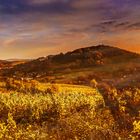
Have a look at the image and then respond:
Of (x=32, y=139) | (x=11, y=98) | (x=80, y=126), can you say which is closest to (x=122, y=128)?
(x=80, y=126)

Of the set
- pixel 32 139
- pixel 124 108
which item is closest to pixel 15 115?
pixel 124 108

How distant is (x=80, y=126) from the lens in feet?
101

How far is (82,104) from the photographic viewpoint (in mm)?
64500

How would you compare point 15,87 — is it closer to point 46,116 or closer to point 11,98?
point 11,98

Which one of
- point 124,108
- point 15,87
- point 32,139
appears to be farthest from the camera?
point 15,87

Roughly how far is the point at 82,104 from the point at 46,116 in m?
8.80

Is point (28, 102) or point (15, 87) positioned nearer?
point (28, 102)

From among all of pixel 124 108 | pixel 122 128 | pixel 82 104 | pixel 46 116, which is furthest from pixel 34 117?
pixel 122 128

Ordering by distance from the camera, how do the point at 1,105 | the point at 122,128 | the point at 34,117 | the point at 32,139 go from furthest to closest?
1. the point at 1,105
2. the point at 34,117
3. the point at 122,128
4. the point at 32,139

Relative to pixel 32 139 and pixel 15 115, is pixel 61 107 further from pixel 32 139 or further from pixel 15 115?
pixel 32 139

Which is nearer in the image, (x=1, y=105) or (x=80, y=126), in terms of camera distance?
(x=80, y=126)

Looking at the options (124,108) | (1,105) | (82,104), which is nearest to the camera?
(124,108)

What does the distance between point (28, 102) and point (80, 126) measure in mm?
30611

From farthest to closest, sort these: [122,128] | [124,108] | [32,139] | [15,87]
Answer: [15,87], [124,108], [122,128], [32,139]
